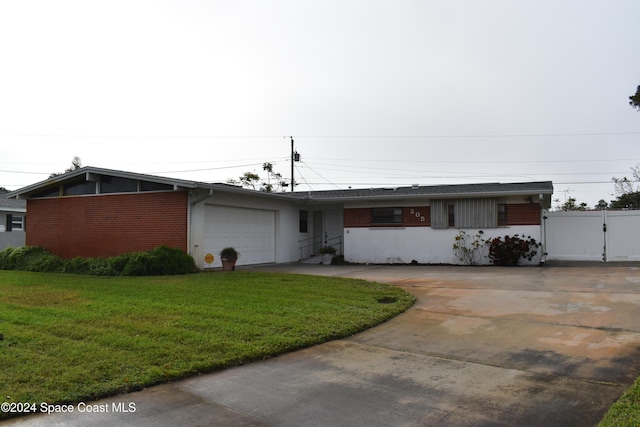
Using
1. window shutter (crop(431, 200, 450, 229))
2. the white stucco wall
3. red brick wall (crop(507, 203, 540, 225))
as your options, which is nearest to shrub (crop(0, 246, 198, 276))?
the white stucco wall

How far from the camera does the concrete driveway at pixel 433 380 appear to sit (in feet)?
12.2

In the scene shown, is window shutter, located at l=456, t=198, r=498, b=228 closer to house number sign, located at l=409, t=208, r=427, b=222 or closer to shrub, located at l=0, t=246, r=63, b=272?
house number sign, located at l=409, t=208, r=427, b=222

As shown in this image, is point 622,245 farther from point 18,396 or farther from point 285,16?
point 18,396

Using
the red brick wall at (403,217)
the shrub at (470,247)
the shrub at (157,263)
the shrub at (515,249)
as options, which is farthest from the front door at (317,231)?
the shrub at (157,263)

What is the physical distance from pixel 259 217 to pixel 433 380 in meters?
13.9

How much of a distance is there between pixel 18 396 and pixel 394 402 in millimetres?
3370

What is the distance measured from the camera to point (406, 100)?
54.0 ft

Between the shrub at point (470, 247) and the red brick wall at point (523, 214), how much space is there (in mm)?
1261

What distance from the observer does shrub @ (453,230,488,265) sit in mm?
17719

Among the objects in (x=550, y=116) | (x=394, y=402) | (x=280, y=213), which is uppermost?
(x=550, y=116)

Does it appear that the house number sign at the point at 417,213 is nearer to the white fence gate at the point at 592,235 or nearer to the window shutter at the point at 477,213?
the window shutter at the point at 477,213

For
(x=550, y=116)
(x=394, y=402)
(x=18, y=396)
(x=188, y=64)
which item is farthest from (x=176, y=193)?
(x=550, y=116)

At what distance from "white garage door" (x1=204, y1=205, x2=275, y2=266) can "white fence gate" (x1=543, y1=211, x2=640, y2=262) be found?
1128 cm

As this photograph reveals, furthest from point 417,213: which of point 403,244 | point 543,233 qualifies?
point 543,233
